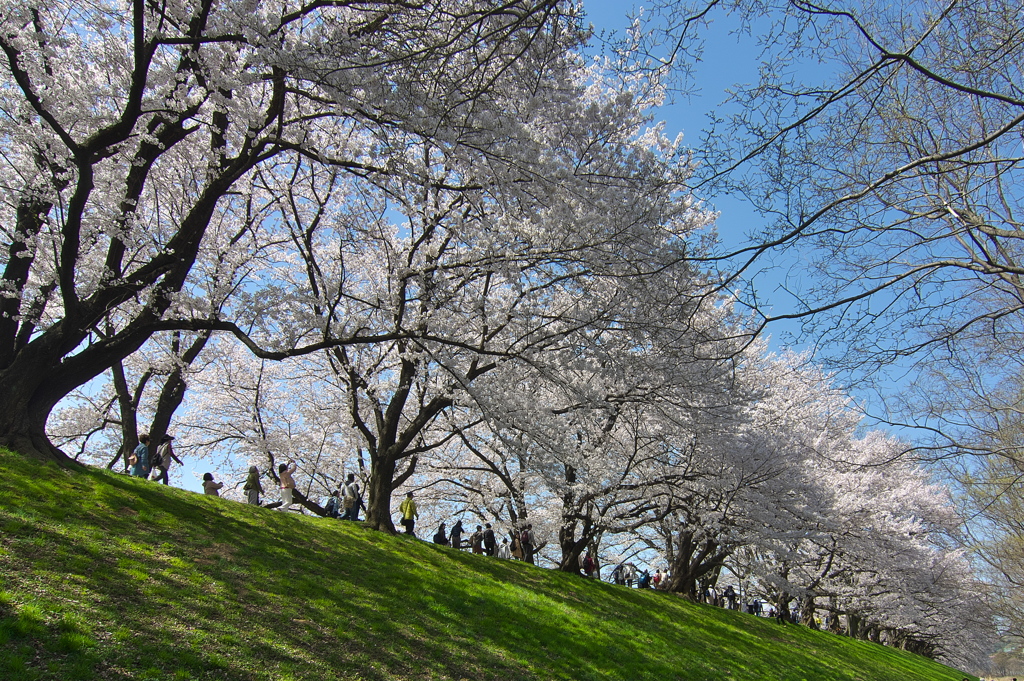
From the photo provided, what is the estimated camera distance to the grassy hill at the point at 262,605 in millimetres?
4730

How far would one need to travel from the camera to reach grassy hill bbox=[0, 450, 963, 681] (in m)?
4.73

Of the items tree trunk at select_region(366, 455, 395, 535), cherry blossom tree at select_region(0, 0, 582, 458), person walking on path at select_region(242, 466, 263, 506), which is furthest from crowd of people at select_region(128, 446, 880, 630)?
cherry blossom tree at select_region(0, 0, 582, 458)

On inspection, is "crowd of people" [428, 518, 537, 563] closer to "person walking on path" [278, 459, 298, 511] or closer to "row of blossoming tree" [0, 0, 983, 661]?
"row of blossoming tree" [0, 0, 983, 661]

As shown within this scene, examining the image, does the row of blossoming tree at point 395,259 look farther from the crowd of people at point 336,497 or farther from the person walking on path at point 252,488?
the person walking on path at point 252,488

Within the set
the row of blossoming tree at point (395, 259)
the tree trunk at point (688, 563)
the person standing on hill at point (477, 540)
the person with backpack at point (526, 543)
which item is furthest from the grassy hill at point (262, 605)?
the tree trunk at point (688, 563)

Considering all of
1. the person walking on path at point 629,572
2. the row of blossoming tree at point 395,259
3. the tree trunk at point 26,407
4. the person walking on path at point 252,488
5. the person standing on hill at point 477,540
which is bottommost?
the person walking on path at point 629,572

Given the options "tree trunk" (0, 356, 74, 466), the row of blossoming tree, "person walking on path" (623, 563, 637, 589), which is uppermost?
the row of blossoming tree

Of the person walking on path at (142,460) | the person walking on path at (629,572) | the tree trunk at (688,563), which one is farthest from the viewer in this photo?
the person walking on path at (629,572)

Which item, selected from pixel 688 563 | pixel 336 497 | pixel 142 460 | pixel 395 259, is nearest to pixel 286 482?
pixel 142 460

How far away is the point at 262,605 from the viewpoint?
251 inches

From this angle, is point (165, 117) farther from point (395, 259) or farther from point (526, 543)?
point (526, 543)

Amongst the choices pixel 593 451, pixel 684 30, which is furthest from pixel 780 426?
pixel 684 30

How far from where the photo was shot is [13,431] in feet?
25.0

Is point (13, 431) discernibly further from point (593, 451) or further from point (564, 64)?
point (593, 451)
